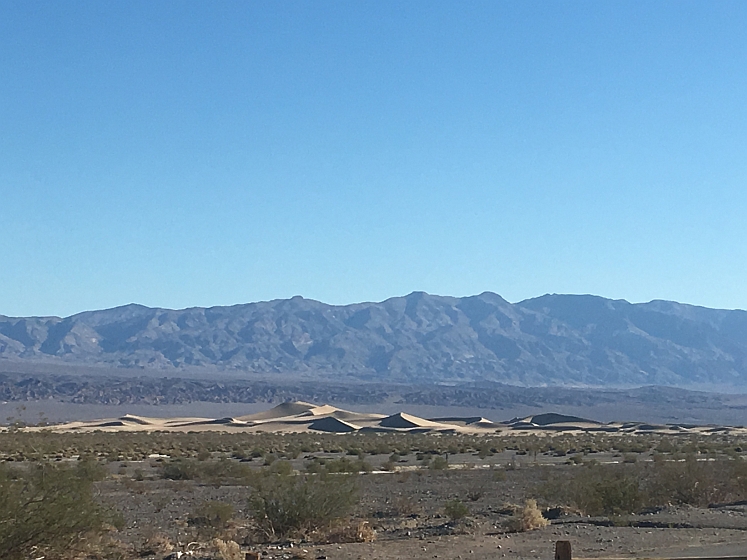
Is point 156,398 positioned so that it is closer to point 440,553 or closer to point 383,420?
point 383,420

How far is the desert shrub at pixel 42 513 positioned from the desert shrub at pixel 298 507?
4.62 m

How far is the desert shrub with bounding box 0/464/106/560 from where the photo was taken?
15281mm

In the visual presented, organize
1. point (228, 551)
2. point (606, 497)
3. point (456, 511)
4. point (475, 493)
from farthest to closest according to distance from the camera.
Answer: point (475, 493) → point (606, 497) → point (456, 511) → point (228, 551)

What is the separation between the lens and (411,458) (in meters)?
57.9

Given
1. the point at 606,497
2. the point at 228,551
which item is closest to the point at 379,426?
the point at 606,497

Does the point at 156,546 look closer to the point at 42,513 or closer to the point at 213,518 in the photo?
the point at 213,518

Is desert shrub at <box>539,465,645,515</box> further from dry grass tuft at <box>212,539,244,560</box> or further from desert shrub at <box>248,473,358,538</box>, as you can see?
dry grass tuft at <box>212,539,244,560</box>

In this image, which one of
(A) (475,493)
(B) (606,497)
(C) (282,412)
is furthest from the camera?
(C) (282,412)

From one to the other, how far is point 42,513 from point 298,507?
6661 millimetres

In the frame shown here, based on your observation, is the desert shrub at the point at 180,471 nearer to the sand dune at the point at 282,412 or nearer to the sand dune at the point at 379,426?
the sand dune at the point at 379,426

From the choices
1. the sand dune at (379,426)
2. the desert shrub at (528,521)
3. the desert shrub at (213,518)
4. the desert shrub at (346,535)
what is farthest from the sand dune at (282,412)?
the desert shrub at (346,535)

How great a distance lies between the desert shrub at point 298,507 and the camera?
2123 centimetres

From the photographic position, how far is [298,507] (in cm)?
2127

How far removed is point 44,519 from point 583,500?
46.4 feet
